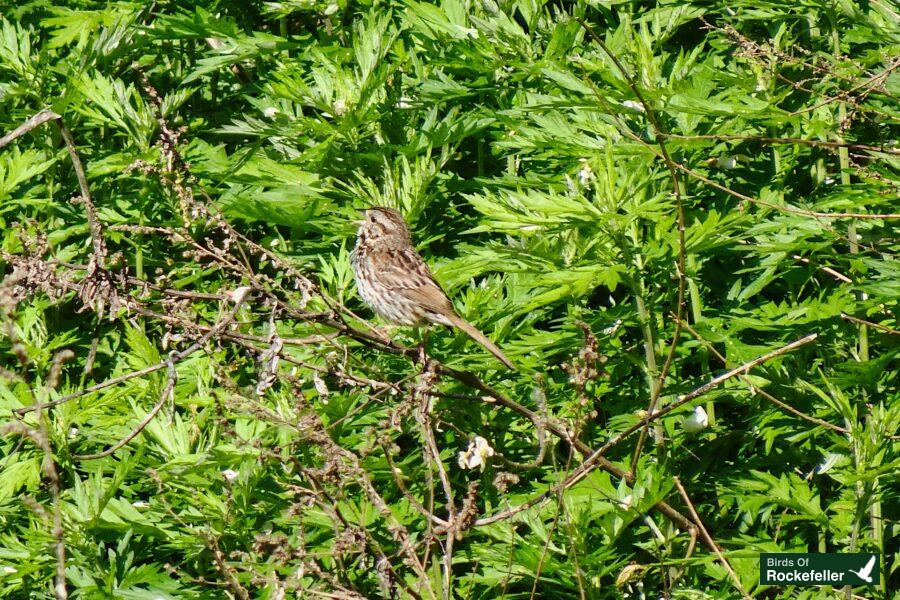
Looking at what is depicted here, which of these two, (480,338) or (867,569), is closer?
(867,569)

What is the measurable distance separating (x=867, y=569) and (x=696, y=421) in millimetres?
708

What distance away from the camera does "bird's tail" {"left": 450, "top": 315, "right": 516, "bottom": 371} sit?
139 inches

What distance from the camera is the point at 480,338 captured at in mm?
3703

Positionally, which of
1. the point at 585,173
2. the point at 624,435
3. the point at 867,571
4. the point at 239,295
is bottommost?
the point at 867,571

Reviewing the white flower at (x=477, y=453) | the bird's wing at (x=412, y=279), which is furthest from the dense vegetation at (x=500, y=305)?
the bird's wing at (x=412, y=279)

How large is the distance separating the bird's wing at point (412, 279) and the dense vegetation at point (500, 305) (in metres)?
0.12

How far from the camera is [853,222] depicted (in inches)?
148

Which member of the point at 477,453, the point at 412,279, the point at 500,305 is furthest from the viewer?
the point at 412,279

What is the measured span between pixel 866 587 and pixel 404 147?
7.51ft

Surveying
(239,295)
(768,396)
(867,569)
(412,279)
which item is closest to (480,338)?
(412,279)

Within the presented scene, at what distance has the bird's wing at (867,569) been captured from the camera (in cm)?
349

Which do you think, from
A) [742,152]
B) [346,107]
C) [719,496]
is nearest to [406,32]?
[346,107]

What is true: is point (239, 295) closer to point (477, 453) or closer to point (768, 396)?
point (477, 453)

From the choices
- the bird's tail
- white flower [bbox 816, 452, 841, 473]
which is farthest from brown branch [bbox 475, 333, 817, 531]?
white flower [bbox 816, 452, 841, 473]
